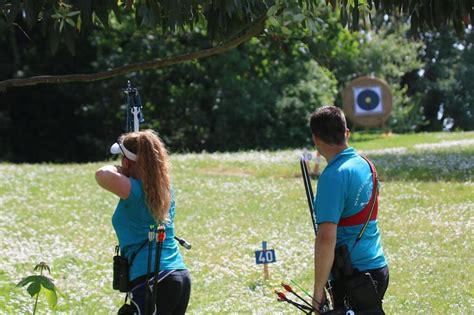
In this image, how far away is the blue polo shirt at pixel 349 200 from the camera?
437 cm

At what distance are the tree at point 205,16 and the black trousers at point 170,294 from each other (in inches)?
45.0

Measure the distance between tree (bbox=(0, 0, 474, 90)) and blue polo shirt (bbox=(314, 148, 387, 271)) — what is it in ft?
2.53

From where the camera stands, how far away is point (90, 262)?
1060 cm

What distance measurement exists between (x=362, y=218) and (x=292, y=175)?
14702 millimetres

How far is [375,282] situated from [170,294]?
3.56 ft

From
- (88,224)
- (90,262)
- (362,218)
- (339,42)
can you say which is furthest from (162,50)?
(362,218)

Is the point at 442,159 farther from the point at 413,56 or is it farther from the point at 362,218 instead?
the point at 413,56

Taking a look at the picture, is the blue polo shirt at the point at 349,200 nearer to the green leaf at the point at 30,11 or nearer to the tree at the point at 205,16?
the tree at the point at 205,16

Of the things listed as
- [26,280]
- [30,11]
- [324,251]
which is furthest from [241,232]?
[30,11]

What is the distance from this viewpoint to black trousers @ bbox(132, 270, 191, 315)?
4797mm

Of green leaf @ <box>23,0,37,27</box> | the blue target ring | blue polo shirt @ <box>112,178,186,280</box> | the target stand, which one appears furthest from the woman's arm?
the blue target ring

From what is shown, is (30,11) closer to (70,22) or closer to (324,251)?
(70,22)

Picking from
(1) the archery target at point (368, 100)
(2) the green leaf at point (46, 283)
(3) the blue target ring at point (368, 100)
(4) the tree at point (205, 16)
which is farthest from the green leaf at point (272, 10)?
(3) the blue target ring at point (368, 100)

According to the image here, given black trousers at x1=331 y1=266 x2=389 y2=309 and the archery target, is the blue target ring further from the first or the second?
black trousers at x1=331 y1=266 x2=389 y2=309
